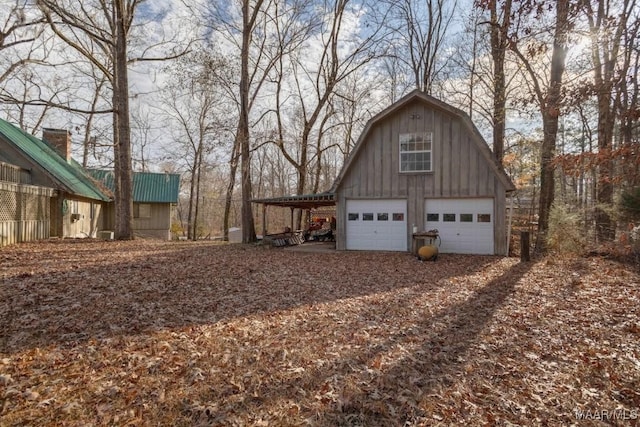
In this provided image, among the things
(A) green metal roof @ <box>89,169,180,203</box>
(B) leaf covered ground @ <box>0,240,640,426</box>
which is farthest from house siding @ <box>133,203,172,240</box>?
(B) leaf covered ground @ <box>0,240,640,426</box>

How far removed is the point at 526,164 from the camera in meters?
21.3

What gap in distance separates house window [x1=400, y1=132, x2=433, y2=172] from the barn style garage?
36mm

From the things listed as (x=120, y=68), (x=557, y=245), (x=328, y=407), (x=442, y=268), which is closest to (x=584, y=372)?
(x=328, y=407)

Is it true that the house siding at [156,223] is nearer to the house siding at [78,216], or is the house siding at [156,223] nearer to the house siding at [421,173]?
the house siding at [78,216]

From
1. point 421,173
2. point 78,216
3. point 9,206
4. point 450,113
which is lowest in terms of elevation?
point 78,216

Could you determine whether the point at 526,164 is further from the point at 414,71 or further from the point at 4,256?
the point at 4,256

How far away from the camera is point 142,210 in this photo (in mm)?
24266

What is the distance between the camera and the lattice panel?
37.0ft

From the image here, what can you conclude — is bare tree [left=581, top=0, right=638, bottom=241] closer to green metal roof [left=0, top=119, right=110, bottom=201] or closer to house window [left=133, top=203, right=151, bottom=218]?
green metal roof [left=0, top=119, right=110, bottom=201]

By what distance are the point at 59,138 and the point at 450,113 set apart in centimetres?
2125

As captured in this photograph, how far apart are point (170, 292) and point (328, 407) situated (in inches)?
177

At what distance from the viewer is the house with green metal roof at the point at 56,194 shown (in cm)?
1237

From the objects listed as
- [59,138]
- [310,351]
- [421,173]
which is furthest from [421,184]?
[59,138]

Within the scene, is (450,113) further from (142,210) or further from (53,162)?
(142,210)
